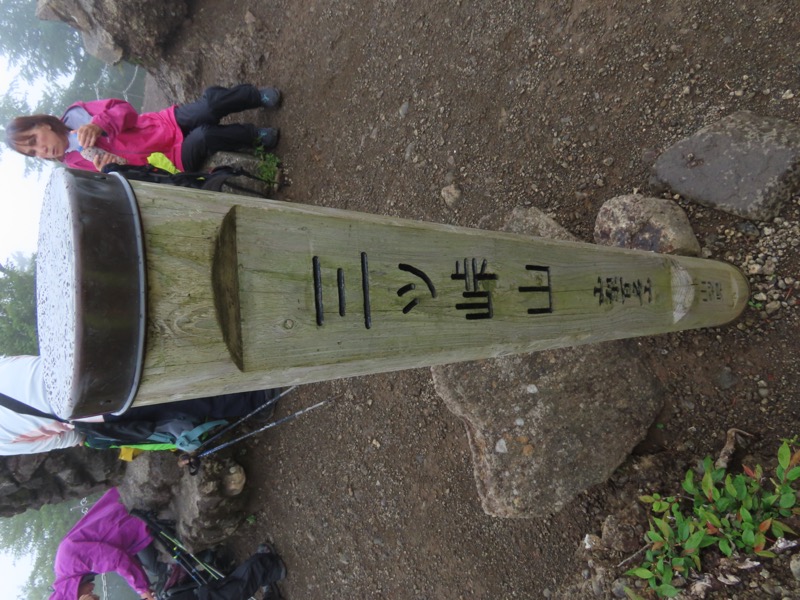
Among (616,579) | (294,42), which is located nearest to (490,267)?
(616,579)

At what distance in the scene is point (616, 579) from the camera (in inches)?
105

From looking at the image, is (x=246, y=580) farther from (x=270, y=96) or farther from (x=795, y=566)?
(x=270, y=96)

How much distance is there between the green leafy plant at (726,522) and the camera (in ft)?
7.20

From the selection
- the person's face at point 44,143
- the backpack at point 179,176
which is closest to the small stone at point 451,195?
the backpack at point 179,176

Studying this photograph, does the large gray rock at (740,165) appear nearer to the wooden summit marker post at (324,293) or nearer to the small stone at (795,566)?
the wooden summit marker post at (324,293)

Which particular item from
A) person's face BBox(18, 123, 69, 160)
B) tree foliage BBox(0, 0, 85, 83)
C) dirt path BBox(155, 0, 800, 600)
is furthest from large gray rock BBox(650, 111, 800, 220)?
tree foliage BBox(0, 0, 85, 83)

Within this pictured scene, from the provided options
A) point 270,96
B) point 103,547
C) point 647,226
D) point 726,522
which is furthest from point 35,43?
point 726,522

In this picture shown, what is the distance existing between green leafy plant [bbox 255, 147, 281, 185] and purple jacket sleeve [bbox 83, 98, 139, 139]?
4.77 ft

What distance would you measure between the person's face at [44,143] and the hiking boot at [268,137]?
1.98m

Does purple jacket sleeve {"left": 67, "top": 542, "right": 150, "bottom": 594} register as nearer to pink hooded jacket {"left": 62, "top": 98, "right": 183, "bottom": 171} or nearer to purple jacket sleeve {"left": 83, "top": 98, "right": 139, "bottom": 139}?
pink hooded jacket {"left": 62, "top": 98, "right": 183, "bottom": 171}

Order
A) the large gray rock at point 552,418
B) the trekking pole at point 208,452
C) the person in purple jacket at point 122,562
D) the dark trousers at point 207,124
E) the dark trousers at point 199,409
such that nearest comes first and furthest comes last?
the large gray rock at point 552,418, the dark trousers at point 199,409, the dark trousers at point 207,124, the trekking pole at point 208,452, the person in purple jacket at point 122,562

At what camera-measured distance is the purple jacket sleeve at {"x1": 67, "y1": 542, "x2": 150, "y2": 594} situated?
5672mm

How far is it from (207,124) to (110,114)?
1007mm

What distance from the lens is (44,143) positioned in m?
3.94
